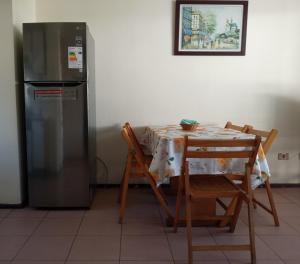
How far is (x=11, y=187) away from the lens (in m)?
2.66

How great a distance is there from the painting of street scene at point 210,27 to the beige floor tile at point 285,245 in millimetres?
2044

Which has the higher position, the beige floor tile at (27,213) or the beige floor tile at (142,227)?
the beige floor tile at (142,227)

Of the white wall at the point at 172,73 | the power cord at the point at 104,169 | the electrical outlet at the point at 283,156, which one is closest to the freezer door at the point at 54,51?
the white wall at the point at 172,73

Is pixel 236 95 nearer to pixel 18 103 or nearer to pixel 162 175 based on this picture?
pixel 162 175

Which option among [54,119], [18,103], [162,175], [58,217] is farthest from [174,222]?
[18,103]

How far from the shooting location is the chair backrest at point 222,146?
5.83 ft

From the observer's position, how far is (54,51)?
2.47 m

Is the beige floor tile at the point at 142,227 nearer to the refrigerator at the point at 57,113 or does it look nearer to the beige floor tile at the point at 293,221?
the refrigerator at the point at 57,113

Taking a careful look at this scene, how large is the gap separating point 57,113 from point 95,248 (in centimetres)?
119

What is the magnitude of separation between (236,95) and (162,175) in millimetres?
1735

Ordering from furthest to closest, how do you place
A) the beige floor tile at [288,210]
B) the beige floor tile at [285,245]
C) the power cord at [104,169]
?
the power cord at [104,169] < the beige floor tile at [288,210] < the beige floor tile at [285,245]

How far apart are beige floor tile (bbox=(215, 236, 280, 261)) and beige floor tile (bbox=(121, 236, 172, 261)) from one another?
0.40m

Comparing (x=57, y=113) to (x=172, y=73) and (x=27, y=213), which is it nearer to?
(x=27, y=213)

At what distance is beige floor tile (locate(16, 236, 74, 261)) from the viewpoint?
6.03 ft
